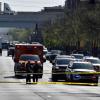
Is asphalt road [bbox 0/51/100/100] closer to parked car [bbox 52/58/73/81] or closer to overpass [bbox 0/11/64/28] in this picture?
parked car [bbox 52/58/73/81]

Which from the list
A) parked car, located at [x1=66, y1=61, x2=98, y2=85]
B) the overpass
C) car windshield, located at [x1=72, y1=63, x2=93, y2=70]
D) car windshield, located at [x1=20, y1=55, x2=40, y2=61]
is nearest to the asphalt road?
parked car, located at [x1=66, y1=61, x2=98, y2=85]

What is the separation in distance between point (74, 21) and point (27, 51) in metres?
43.3

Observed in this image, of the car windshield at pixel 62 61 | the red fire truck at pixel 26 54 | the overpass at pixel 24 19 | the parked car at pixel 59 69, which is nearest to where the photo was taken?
the parked car at pixel 59 69

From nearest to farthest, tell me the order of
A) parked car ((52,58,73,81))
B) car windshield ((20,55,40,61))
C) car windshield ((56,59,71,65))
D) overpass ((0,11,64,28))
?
parked car ((52,58,73,81))
car windshield ((56,59,71,65))
car windshield ((20,55,40,61))
overpass ((0,11,64,28))

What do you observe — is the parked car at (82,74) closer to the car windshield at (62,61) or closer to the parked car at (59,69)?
the parked car at (59,69)

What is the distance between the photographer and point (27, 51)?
5306cm

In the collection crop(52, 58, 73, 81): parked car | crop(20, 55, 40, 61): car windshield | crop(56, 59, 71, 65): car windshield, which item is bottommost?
crop(52, 58, 73, 81): parked car

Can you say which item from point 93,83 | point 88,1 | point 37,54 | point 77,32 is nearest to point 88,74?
point 93,83

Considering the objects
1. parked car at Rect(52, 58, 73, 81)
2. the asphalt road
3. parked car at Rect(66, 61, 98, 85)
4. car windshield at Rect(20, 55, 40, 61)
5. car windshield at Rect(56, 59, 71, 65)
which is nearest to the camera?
the asphalt road

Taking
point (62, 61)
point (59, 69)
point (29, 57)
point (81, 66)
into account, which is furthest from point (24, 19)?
point (81, 66)

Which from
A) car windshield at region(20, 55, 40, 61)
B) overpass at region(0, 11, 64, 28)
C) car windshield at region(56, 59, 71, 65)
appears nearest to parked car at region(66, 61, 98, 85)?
car windshield at region(56, 59, 71, 65)

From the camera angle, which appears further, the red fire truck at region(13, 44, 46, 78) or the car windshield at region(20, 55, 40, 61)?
the red fire truck at region(13, 44, 46, 78)

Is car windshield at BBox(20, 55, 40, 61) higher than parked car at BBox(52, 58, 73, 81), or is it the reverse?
car windshield at BBox(20, 55, 40, 61)

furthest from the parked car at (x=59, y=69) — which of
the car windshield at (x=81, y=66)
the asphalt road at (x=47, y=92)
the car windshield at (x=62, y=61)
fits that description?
the asphalt road at (x=47, y=92)
